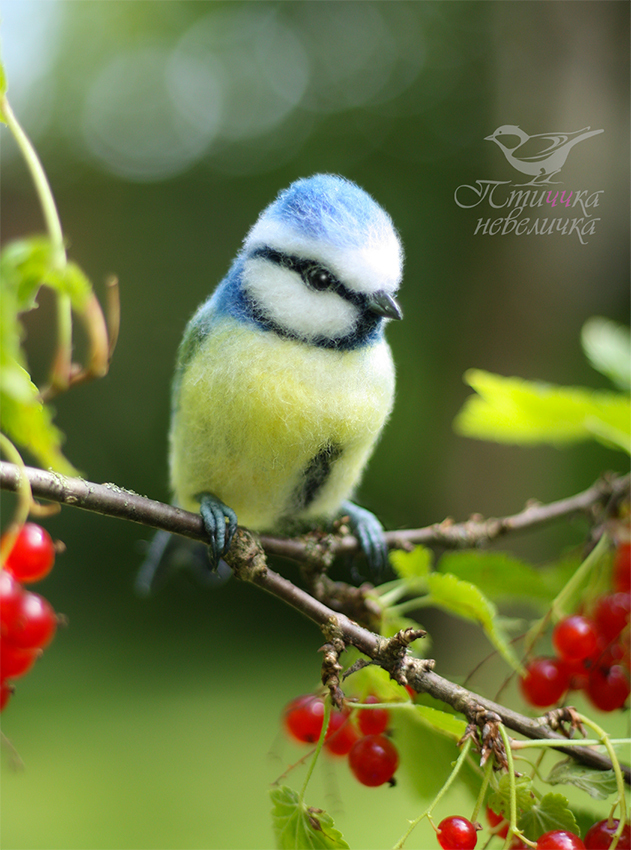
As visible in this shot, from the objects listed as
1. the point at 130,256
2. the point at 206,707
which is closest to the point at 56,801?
the point at 206,707

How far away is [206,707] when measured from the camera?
71.9 inches

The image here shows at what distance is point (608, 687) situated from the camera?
462 mm

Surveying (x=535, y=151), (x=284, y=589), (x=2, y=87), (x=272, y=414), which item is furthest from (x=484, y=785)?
(x=535, y=151)

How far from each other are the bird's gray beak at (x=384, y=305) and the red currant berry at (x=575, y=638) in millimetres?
251

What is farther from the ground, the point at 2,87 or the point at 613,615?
the point at 2,87

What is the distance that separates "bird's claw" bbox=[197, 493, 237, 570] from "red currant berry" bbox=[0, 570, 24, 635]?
0.15m

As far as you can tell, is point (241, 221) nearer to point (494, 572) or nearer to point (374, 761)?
point (494, 572)

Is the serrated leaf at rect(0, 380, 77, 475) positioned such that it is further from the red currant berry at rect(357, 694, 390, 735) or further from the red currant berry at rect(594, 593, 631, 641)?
the red currant berry at rect(594, 593, 631, 641)

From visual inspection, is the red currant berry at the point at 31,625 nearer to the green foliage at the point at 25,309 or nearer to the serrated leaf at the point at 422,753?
the green foliage at the point at 25,309

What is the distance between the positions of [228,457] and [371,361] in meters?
→ 0.13

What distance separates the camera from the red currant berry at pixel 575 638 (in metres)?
0.44

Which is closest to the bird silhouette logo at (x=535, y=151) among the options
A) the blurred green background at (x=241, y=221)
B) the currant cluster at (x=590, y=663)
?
the blurred green background at (x=241, y=221)

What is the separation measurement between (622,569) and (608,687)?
9 cm

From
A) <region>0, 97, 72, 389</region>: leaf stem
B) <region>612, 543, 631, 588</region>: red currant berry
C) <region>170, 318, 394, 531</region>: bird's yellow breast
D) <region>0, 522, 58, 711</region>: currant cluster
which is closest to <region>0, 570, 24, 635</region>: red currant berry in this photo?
<region>0, 522, 58, 711</region>: currant cluster
